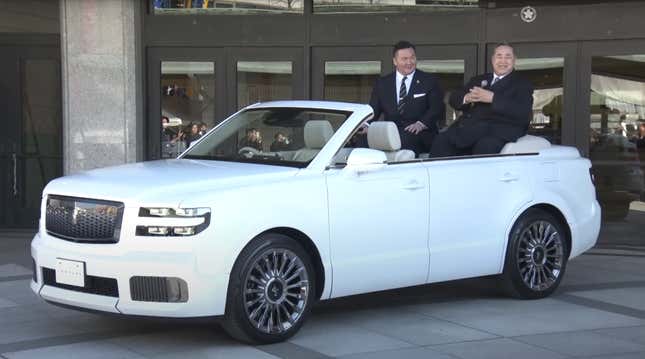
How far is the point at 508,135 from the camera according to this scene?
8367 mm

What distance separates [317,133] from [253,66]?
17.7 ft

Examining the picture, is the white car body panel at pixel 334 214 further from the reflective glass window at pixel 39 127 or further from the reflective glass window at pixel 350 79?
the reflective glass window at pixel 39 127

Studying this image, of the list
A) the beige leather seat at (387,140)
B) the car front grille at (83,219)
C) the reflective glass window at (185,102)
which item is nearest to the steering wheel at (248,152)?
the beige leather seat at (387,140)

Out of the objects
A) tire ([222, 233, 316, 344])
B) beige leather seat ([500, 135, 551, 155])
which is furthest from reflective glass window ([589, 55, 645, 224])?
tire ([222, 233, 316, 344])

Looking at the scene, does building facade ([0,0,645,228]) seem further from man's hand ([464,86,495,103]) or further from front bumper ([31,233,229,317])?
front bumper ([31,233,229,317])

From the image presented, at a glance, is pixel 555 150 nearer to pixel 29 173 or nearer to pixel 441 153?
pixel 441 153

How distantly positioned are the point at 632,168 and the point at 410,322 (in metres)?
5.24

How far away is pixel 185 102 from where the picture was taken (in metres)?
12.8

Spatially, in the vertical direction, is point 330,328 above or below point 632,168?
below

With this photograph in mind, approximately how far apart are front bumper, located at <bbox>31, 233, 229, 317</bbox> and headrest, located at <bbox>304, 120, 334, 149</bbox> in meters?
1.42

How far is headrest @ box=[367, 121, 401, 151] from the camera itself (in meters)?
7.38

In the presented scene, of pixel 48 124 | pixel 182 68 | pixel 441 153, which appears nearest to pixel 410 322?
pixel 441 153

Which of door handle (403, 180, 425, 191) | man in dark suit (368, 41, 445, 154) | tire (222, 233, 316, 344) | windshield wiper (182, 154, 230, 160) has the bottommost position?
tire (222, 233, 316, 344)

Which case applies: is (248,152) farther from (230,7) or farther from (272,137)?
(230,7)
